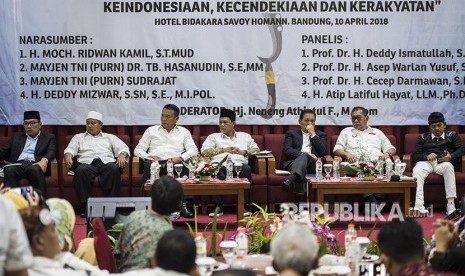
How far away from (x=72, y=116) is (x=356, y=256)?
522 cm

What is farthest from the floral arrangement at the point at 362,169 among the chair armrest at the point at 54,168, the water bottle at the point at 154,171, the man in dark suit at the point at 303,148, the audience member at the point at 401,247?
the audience member at the point at 401,247

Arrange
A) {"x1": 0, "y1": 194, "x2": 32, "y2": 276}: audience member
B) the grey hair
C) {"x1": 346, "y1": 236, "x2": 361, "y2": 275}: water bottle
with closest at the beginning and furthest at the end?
{"x1": 0, "y1": 194, "x2": 32, "y2": 276}: audience member < the grey hair < {"x1": 346, "y1": 236, "x2": 361, "y2": 275}: water bottle

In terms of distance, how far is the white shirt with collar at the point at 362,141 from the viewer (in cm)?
823

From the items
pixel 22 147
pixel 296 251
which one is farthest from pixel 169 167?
pixel 296 251

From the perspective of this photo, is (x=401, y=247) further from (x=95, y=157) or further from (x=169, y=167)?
(x=95, y=157)

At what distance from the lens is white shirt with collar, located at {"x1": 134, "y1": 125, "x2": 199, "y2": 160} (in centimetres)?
812

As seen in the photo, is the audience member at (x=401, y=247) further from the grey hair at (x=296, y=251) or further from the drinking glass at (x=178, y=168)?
the drinking glass at (x=178, y=168)

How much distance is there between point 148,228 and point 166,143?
15.4 ft

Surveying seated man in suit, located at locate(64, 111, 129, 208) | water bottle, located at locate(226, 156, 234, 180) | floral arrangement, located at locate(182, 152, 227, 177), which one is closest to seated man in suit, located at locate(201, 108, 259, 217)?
floral arrangement, located at locate(182, 152, 227, 177)

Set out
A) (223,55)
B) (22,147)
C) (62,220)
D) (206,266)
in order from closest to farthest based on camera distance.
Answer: (62,220) < (206,266) < (22,147) < (223,55)

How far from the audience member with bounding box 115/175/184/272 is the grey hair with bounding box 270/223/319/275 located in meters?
0.78

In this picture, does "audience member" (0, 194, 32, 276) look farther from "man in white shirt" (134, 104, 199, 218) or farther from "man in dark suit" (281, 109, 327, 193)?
"man in white shirt" (134, 104, 199, 218)

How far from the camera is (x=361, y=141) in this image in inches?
325

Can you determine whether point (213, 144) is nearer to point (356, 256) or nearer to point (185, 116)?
point (185, 116)
